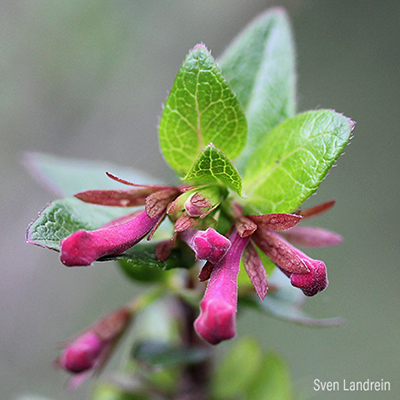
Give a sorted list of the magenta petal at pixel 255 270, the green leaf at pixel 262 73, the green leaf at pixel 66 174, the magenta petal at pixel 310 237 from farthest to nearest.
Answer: the green leaf at pixel 66 174 → the green leaf at pixel 262 73 → the magenta petal at pixel 310 237 → the magenta petal at pixel 255 270

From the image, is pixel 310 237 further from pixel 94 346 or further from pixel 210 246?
pixel 94 346

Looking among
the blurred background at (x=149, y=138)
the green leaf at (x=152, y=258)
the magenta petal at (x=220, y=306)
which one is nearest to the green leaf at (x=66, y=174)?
the green leaf at (x=152, y=258)

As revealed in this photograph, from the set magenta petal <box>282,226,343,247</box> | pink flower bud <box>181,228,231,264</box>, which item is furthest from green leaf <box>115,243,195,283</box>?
magenta petal <box>282,226,343,247</box>

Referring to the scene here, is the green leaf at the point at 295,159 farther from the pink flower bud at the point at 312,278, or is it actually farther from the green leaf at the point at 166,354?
the green leaf at the point at 166,354

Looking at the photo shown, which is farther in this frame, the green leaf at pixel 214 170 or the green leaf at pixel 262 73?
the green leaf at pixel 262 73

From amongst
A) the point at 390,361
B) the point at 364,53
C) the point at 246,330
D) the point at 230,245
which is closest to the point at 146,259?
the point at 230,245

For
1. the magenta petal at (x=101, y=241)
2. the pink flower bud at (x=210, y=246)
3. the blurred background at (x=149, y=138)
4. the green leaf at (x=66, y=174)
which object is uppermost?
the magenta petal at (x=101, y=241)

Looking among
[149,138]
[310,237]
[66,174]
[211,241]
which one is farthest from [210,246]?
[149,138]
